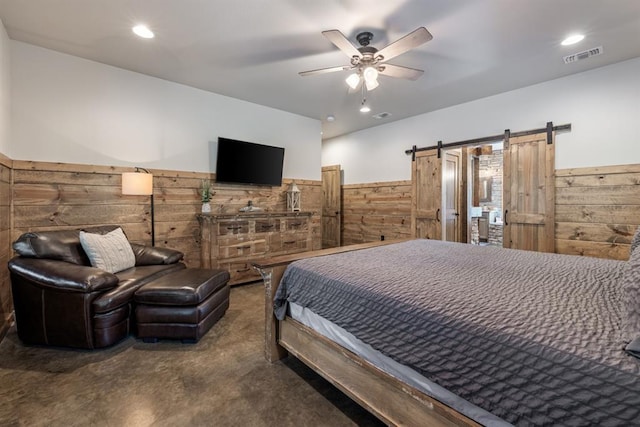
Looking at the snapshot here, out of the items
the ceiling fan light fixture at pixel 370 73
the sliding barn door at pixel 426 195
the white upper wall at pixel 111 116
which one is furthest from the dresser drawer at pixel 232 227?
the sliding barn door at pixel 426 195

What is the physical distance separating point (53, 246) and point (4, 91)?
1.59 m

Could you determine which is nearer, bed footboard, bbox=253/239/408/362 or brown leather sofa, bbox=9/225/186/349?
bed footboard, bbox=253/239/408/362

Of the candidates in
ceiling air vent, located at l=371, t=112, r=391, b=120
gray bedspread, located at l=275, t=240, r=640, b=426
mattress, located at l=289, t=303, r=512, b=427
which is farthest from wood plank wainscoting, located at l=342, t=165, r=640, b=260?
mattress, located at l=289, t=303, r=512, b=427

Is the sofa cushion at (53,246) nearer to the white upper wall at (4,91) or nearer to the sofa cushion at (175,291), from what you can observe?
the sofa cushion at (175,291)

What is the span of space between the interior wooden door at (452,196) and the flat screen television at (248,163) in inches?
114

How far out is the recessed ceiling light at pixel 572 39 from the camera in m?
2.64

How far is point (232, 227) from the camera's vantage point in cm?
386

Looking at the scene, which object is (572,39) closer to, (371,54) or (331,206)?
(371,54)

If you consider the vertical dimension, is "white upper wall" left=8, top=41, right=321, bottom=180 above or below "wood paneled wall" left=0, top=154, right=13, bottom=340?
above

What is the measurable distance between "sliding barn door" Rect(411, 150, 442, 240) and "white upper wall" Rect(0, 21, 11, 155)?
5200mm

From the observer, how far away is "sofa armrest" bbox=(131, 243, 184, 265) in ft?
9.80

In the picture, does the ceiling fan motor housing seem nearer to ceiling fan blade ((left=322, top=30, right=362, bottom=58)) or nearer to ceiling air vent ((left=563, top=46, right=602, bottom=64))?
ceiling fan blade ((left=322, top=30, right=362, bottom=58))

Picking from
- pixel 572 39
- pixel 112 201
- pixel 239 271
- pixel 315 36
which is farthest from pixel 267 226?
pixel 572 39

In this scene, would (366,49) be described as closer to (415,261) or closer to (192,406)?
(415,261)
